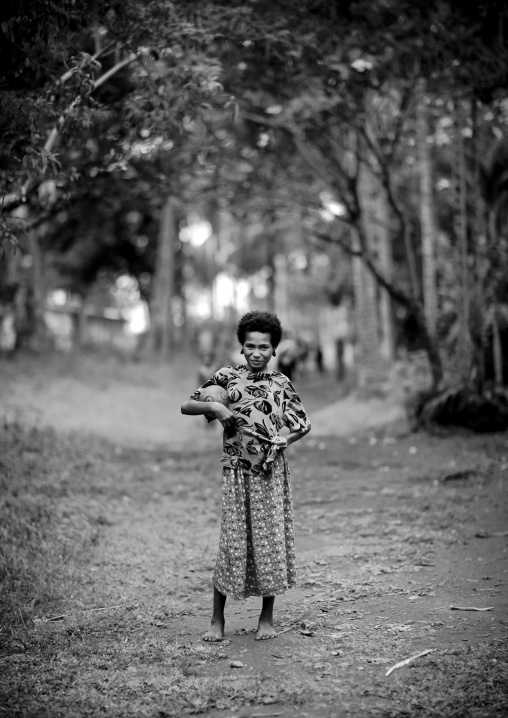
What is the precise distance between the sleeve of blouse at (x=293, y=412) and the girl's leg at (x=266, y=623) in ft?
3.43

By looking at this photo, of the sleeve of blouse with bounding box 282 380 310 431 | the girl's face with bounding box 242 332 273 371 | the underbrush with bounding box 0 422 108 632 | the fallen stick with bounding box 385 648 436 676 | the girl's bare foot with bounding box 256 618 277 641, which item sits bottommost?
the fallen stick with bounding box 385 648 436 676

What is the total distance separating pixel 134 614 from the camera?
4980mm

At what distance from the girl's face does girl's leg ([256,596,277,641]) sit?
141 cm

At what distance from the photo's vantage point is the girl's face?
4.50 m

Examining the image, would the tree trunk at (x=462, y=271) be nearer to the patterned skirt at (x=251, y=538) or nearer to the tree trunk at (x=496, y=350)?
the tree trunk at (x=496, y=350)

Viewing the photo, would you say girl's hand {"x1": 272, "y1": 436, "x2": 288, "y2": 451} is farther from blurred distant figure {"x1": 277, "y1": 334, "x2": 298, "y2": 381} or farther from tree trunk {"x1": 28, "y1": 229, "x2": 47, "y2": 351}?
tree trunk {"x1": 28, "y1": 229, "x2": 47, "y2": 351}

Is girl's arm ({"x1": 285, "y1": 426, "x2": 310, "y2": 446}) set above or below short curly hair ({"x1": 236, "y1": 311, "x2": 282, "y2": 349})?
below

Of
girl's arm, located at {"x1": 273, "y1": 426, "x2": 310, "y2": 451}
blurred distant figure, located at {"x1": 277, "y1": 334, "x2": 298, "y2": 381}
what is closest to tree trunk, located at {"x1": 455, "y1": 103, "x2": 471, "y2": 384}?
blurred distant figure, located at {"x1": 277, "y1": 334, "x2": 298, "y2": 381}

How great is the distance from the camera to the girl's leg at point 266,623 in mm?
4473

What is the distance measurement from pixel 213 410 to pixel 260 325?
2.04 feet

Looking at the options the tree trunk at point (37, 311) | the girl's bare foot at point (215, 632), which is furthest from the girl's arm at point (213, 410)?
the tree trunk at point (37, 311)

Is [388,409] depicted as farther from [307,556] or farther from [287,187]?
[307,556]

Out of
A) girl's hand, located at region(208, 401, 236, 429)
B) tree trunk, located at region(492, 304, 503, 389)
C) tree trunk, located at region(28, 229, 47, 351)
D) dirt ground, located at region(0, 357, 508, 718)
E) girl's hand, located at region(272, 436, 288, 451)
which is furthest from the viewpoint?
tree trunk, located at region(28, 229, 47, 351)

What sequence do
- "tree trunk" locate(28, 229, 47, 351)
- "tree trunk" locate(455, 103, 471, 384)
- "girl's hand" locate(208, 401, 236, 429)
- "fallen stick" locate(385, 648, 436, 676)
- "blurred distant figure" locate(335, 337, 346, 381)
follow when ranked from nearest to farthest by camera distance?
"fallen stick" locate(385, 648, 436, 676) → "girl's hand" locate(208, 401, 236, 429) → "tree trunk" locate(455, 103, 471, 384) → "tree trunk" locate(28, 229, 47, 351) → "blurred distant figure" locate(335, 337, 346, 381)
